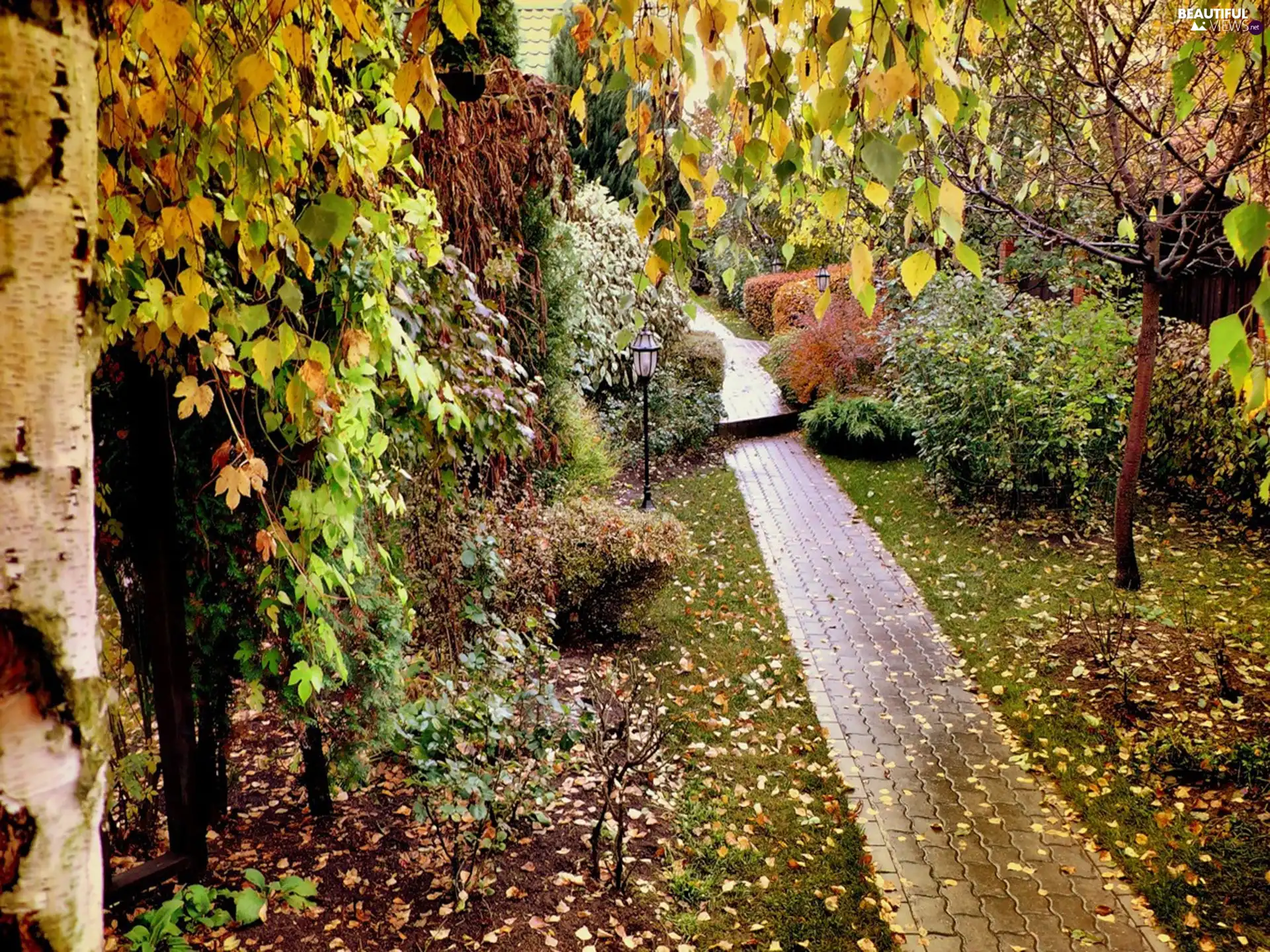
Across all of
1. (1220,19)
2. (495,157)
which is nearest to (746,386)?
(495,157)

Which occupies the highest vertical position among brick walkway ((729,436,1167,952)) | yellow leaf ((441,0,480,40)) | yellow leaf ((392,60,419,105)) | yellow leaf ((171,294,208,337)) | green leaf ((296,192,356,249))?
yellow leaf ((441,0,480,40))

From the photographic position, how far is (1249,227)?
1412 mm

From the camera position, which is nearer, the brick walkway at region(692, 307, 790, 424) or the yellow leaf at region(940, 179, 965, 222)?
the yellow leaf at region(940, 179, 965, 222)

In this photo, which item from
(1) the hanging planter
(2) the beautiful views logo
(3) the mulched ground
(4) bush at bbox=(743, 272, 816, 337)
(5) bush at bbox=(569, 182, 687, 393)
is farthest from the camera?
(4) bush at bbox=(743, 272, 816, 337)

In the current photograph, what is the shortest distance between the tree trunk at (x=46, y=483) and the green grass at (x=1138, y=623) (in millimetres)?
4330

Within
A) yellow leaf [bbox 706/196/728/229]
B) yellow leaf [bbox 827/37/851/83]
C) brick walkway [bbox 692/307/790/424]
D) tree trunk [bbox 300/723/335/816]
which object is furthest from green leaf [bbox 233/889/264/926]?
brick walkway [bbox 692/307/790/424]

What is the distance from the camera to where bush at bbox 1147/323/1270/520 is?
8070mm

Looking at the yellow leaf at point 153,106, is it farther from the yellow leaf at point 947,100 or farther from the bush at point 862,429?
the bush at point 862,429

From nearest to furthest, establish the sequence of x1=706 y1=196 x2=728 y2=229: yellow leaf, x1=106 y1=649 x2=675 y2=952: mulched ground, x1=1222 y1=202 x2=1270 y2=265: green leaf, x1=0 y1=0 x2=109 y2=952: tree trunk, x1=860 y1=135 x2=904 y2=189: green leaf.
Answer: x1=0 y1=0 x2=109 y2=952: tree trunk → x1=1222 y1=202 x2=1270 y2=265: green leaf → x1=860 y1=135 x2=904 y2=189: green leaf → x1=706 y1=196 x2=728 y2=229: yellow leaf → x1=106 y1=649 x2=675 y2=952: mulched ground

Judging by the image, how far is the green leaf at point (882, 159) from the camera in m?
1.58

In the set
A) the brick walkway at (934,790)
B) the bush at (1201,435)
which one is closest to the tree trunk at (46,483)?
the brick walkway at (934,790)

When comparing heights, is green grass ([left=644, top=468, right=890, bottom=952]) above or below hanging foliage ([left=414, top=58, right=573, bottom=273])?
below

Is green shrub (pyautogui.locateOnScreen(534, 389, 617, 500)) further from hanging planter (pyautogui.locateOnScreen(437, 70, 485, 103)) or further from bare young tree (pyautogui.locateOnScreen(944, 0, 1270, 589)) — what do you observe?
bare young tree (pyautogui.locateOnScreen(944, 0, 1270, 589))

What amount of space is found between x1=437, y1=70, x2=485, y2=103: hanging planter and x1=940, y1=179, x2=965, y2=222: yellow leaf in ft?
13.2
